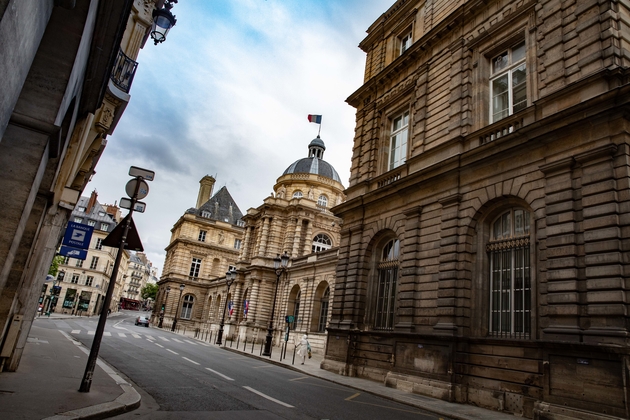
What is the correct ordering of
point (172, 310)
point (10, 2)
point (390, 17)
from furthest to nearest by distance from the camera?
point (172, 310)
point (390, 17)
point (10, 2)

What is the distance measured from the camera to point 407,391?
1340cm

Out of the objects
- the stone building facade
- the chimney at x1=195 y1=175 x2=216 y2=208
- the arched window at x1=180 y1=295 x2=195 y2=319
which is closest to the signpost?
the stone building facade

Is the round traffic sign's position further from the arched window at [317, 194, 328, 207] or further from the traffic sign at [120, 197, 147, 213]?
the arched window at [317, 194, 328, 207]

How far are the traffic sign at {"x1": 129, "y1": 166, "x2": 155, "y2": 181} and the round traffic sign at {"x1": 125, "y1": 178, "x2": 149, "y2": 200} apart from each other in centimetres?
13

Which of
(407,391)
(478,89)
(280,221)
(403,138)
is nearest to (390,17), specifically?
(403,138)

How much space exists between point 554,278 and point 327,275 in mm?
22505

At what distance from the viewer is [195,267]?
2483 inches

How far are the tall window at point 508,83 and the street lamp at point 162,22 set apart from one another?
10802mm

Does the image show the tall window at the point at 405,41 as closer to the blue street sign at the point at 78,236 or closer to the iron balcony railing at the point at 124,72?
the iron balcony railing at the point at 124,72

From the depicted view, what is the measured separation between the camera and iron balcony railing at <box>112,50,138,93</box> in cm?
1068

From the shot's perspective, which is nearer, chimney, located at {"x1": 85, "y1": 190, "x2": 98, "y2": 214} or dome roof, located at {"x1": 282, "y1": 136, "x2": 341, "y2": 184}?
dome roof, located at {"x1": 282, "y1": 136, "x2": 341, "y2": 184}

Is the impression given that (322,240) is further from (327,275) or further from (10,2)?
(10,2)

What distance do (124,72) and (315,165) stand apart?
40.2 m

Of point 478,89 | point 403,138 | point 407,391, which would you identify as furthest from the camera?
point 403,138
